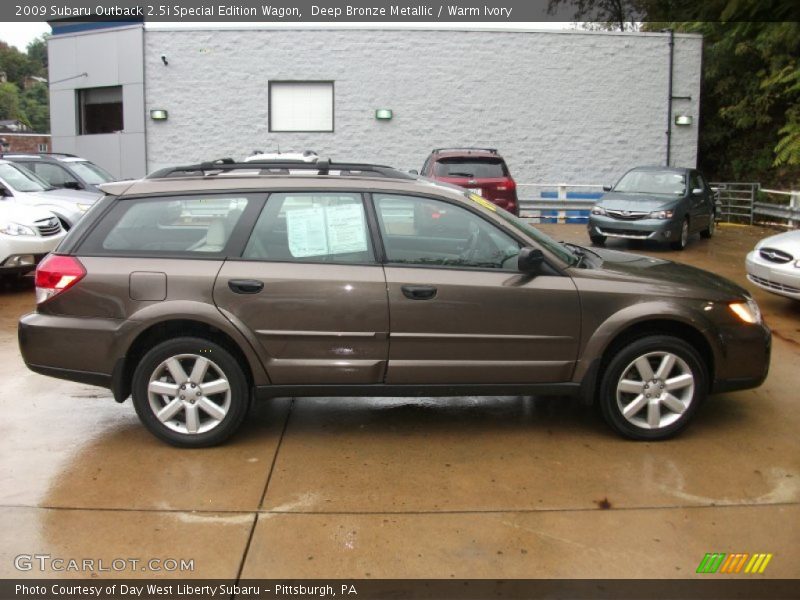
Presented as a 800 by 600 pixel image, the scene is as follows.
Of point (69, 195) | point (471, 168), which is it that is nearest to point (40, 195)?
point (69, 195)

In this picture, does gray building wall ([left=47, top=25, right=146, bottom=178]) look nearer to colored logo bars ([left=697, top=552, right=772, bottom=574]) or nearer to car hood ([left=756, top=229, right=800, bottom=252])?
car hood ([left=756, top=229, right=800, bottom=252])

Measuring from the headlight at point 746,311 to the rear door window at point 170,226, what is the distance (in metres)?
3.13

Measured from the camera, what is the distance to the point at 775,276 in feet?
28.0

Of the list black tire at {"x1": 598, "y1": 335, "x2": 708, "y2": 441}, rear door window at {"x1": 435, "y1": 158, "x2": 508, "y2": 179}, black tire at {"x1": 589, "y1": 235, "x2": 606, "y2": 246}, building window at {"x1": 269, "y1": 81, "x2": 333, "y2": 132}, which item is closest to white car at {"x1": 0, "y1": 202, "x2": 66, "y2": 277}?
rear door window at {"x1": 435, "y1": 158, "x2": 508, "y2": 179}

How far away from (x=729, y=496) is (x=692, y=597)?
1.11 meters

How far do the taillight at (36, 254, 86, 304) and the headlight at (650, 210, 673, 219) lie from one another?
35.6 feet

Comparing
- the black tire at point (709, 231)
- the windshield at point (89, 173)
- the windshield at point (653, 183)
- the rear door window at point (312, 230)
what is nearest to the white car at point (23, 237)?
the windshield at point (89, 173)

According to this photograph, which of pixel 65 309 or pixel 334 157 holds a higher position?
pixel 334 157

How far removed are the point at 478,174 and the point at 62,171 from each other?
7.56 m

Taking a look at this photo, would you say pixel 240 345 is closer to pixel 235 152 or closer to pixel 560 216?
pixel 560 216

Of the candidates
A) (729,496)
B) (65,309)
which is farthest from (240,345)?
(729,496)

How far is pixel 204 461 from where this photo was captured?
4.70m

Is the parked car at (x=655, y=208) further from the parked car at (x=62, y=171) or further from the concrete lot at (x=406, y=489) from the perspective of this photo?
the parked car at (x=62, y=171)

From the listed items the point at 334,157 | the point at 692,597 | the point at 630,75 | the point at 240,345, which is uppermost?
the point at 630,75
